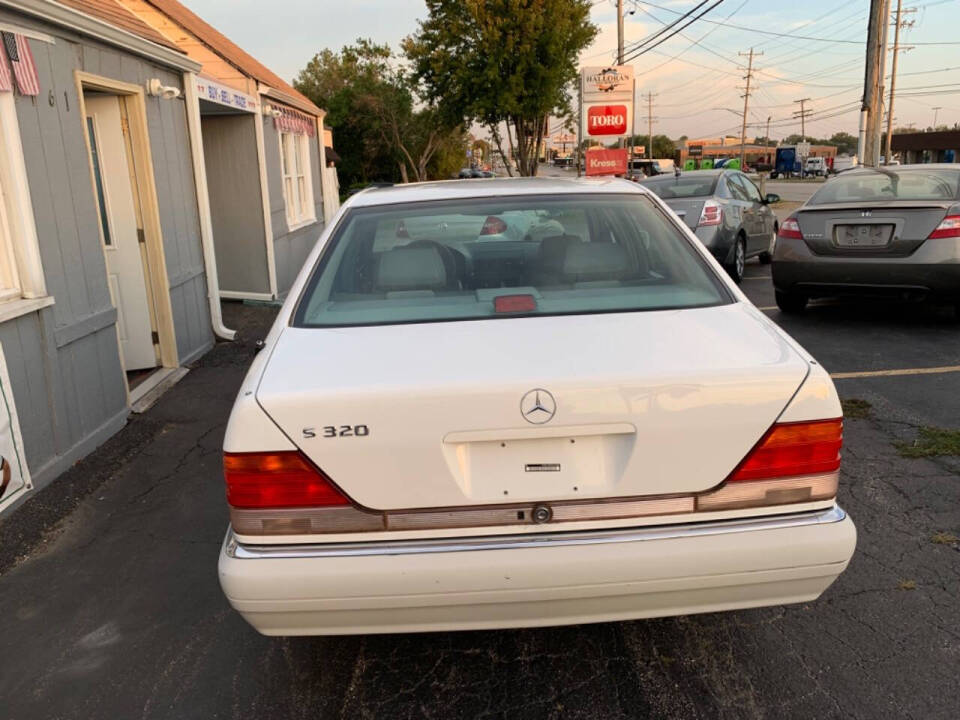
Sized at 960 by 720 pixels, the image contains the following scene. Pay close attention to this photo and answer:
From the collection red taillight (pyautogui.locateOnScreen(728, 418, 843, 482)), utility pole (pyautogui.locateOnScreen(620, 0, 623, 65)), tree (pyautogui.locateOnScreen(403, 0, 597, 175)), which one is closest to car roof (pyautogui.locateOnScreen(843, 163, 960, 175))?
red taillight (pyautogui.locateOnScreen(728, 418, 843, 482))

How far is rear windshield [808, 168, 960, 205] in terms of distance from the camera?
7.18 m

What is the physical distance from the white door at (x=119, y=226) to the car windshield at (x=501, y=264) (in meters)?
3.95

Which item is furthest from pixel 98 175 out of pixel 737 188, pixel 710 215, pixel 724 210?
pixel 737 188

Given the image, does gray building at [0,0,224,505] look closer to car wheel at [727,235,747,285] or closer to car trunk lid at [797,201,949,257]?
car trunk lid at [797,201,949,257]

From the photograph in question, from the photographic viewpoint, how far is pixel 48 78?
4.94 meters

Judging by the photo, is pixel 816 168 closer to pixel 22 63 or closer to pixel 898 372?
pixel 898 372

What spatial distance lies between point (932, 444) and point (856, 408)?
28.9 inches

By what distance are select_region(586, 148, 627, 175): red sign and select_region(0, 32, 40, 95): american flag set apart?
14042 mm

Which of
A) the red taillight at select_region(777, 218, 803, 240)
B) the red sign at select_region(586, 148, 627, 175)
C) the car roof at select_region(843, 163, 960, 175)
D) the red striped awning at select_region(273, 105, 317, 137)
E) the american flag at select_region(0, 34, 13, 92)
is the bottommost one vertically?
the red taillight at select_region(777, 218, 803, 240)

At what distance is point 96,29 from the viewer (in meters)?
5.45

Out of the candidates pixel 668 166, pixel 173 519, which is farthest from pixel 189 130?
pixel 668 166

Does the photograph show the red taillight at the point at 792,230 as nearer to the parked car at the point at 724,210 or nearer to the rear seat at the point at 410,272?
the parked car at the point at 724,210

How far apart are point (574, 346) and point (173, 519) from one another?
2.76m

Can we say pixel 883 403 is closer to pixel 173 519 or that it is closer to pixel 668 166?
pixel 173 519
